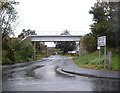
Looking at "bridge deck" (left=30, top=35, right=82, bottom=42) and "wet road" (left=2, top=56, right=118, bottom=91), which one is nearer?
"wet road" (left=2, top=56, right=118, bottom=91)

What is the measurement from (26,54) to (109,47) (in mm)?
25943

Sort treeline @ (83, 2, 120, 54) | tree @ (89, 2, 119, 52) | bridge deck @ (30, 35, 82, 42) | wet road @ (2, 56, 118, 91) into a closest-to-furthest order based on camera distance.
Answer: wet road @ (2, 56, 118, 91), treeline @ (83, 2, 120, 54), tree @ (89, 2, 119, 52), bridge deck @ (30, 35, 82, 42)

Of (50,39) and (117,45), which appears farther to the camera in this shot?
(50,39)

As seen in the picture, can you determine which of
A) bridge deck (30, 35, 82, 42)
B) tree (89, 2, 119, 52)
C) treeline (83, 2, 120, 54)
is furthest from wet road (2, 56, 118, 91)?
bridge deck (30, 35, 82, 42)

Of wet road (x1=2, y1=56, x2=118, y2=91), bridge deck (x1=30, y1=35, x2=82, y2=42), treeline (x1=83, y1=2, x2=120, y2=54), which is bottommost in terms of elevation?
wet road (x1=2, y1=56, x2=118, y2=91)

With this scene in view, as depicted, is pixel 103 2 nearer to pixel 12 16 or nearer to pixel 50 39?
pixel 12 16

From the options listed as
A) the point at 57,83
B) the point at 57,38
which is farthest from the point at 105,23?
the point at 57,38

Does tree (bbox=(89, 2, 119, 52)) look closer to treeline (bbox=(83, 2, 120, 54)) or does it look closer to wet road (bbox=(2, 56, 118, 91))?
treeline (bbox=(83, 2, 120, 54))

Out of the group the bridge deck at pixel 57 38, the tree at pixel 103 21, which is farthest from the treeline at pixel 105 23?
the bridge deck at pixel 57 38

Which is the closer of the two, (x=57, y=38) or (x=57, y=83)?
(x=57, y=83)

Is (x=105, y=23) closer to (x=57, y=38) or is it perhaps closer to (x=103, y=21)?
(x=103, y=21)

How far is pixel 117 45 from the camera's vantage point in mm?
43781

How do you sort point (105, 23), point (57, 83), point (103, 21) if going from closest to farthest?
point (57, 83) < point (105, 23) < point (103, 21)

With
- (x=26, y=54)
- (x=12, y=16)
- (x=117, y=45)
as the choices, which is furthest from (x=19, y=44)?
(x=117, y=45)
